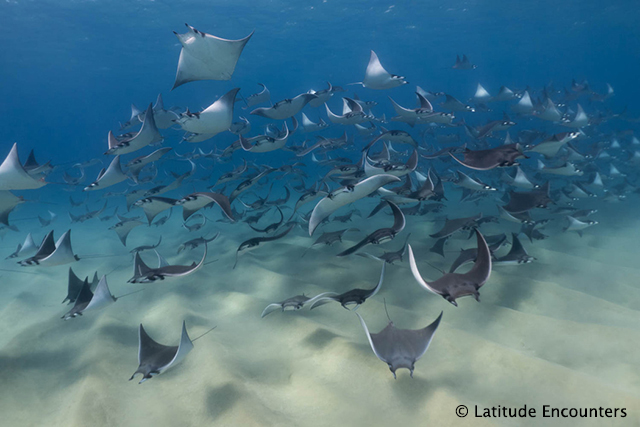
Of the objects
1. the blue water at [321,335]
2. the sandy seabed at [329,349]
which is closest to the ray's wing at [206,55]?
the blue water at [321,335]

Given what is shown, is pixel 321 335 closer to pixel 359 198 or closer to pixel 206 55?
pixel 359 198

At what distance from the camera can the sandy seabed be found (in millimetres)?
2818

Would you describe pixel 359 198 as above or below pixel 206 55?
below

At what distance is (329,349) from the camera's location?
11.8ft

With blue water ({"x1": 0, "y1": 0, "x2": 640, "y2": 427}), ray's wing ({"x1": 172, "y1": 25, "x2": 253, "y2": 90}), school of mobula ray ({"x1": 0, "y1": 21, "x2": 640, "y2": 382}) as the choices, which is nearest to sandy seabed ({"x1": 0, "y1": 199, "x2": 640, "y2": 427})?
blue water ({"x1": 0, "y1": 0, "x2": 640, "y2": 427})

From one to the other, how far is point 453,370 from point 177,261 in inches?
262

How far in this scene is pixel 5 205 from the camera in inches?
214

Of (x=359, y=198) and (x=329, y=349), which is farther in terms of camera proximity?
(x=359, y=198)

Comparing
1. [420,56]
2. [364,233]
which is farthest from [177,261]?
[420,56]

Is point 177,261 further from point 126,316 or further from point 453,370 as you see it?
point 453,370

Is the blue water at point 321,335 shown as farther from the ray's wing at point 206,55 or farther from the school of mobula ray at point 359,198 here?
the ray's wing at point 206,55

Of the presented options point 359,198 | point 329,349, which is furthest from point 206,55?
point 329,349

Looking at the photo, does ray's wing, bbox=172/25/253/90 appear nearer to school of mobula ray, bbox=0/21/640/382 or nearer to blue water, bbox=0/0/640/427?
school of mobula ray, bbox=0/21/640/382

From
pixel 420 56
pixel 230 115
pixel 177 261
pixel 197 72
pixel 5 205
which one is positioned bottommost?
pixel 420 56
